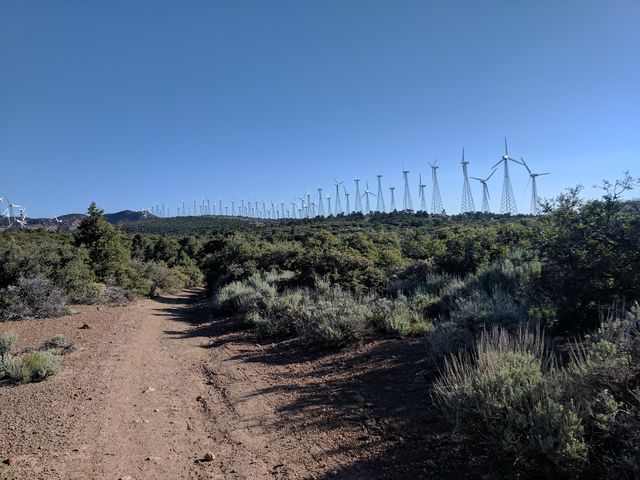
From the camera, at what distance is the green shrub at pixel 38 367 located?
720 centimetres

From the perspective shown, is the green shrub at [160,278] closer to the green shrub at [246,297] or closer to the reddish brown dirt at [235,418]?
the green shrub at [246,297]

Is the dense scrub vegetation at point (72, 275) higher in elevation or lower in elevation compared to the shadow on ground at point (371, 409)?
higher

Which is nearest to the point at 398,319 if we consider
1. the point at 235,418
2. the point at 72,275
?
the point at 235,418

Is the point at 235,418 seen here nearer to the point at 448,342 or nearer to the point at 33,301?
the point at 448,342

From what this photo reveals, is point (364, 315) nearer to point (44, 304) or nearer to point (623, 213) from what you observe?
point (623, 213)

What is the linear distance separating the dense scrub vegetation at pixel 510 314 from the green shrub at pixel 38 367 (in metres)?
5.06

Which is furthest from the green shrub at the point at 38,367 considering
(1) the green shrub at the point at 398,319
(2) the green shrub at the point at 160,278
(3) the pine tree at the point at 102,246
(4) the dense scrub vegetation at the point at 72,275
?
(2) the green shrub at the point at 160,278

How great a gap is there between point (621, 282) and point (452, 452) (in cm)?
440

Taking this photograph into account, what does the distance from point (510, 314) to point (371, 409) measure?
10.3 feet

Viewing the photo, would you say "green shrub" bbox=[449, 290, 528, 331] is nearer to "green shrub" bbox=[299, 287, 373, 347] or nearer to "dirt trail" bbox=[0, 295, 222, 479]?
"green shrub" bbox=[299, 287, 373, 347]

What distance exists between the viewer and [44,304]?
14.0 meters

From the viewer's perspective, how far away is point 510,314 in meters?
7.20

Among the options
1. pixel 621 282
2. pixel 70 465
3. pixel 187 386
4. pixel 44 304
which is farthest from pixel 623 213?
pixel 44 304

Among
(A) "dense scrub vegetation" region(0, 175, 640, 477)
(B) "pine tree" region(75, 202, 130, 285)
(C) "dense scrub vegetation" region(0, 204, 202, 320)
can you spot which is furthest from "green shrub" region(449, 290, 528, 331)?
(B) "pine tree" region(75, 202, 130, 285)
